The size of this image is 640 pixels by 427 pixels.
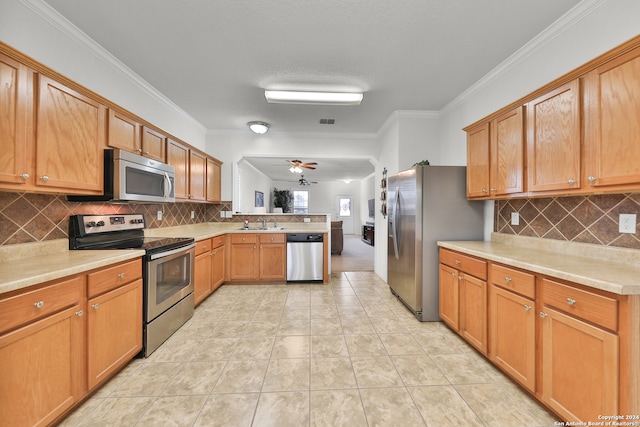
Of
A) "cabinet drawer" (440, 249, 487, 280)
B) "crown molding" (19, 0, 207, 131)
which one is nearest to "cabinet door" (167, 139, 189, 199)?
"crown molding" (19, 0, 207, 131)

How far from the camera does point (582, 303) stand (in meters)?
1.26

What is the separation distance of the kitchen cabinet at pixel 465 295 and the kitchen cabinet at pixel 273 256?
7.59 feet

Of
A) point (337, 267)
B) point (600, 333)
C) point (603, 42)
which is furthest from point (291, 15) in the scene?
point (337, 267)

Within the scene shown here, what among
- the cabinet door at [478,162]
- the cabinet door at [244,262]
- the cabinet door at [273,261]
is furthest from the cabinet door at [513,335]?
the cabinet door at [244,262]

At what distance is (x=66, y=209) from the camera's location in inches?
79.7

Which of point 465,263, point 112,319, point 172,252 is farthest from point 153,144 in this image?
point 465,263

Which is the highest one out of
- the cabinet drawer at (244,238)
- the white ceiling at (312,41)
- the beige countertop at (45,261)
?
the white ceiling at (312,41)

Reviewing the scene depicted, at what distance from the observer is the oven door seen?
2.05m

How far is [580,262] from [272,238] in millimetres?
3391

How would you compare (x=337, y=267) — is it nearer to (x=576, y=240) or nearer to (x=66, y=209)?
(x=576, y=240)

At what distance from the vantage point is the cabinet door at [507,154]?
1994mm

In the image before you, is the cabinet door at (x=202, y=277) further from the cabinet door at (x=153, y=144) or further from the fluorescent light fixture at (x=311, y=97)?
the fluorescent light fixture at (x=311, y=97)

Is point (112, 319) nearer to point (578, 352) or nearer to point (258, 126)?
point (578, 352)

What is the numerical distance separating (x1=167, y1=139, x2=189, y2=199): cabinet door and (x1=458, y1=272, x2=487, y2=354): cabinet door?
3.18 meters
